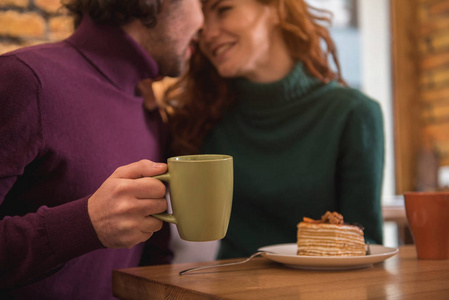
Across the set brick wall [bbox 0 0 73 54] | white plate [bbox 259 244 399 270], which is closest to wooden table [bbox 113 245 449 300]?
white plate [bbox 259 244 399 270]

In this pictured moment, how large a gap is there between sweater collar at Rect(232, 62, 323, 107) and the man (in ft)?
1.00

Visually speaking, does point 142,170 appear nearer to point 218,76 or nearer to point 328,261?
point 328,261

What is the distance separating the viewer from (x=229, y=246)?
5.12ft

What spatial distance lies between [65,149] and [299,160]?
0.74 meters

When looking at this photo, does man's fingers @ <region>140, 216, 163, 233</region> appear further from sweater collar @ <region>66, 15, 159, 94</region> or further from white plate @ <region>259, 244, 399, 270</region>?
sweater collar @ <region>66, 15, 159, 94</region>

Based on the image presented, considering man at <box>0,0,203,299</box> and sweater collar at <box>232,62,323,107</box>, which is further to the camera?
sweater collar at <box>232,62,323,107</box>

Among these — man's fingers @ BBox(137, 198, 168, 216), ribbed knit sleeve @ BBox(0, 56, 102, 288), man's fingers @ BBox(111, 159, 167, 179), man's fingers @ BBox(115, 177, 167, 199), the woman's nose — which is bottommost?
ribbed knit sleeve @ BBox(0, 56, 102, 288)

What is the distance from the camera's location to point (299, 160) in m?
1.49

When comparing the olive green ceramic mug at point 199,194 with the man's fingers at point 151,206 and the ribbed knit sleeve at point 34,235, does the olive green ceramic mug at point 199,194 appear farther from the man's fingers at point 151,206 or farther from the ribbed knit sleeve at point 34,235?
the ribbed knit sleeve at point 34,235

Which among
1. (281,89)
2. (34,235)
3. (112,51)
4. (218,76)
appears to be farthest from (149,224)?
(218,76)

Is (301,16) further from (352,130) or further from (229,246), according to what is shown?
(229,246)

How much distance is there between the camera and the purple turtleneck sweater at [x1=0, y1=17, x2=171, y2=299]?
800 millimetres

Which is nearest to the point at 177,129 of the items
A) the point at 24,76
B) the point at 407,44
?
the point at 24,76

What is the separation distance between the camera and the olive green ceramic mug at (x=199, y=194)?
2.38ft
